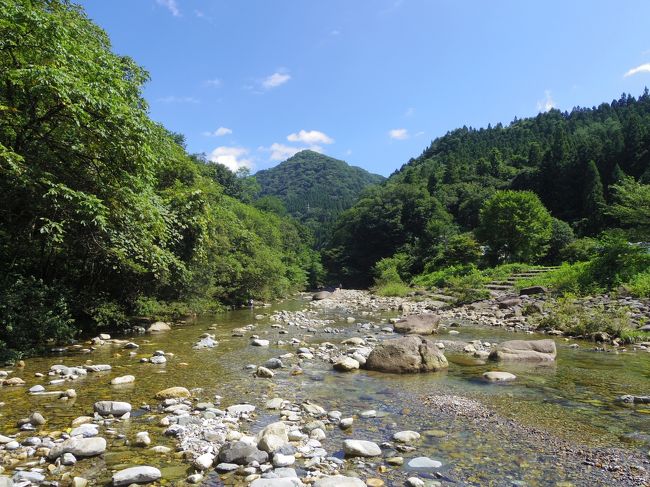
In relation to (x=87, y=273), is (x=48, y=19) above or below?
above

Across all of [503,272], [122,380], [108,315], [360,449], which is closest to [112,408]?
[122,380]

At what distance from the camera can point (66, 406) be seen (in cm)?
705

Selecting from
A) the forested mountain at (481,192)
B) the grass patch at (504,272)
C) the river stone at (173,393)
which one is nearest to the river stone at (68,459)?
the river stone at (173,393)

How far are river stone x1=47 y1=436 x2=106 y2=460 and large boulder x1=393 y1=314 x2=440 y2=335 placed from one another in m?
13.7

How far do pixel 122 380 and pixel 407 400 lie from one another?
231 inches

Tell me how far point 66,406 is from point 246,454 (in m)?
3.89

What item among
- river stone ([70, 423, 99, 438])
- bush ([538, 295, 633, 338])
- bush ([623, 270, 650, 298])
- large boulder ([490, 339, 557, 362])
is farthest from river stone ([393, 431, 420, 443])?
bush ([623, 270, 650, 298])

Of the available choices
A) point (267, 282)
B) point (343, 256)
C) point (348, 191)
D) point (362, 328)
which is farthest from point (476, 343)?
point (348, 191)

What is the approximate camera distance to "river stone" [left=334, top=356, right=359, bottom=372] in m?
10.4

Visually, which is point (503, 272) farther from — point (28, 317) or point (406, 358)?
point (28, 317)

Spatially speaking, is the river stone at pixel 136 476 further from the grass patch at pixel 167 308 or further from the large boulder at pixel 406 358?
the grass patch at pixel 167 308

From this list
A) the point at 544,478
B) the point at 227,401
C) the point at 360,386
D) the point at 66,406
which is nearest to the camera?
the point at 544,478

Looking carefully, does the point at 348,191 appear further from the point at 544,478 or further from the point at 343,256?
the point at 544,478

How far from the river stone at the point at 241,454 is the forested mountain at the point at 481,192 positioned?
179ft
